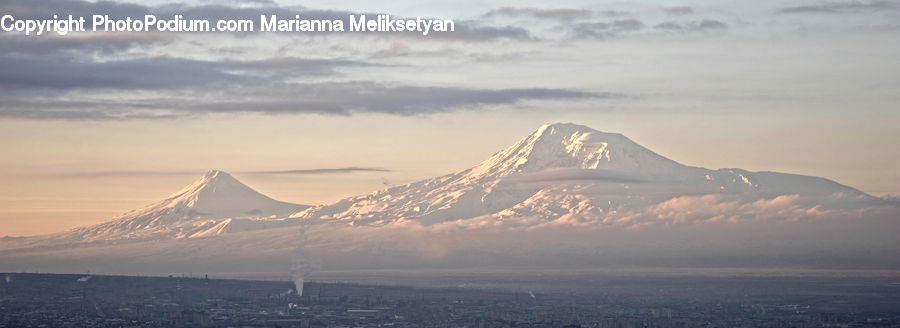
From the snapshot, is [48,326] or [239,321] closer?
[48,326]

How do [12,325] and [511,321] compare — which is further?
[511,321]

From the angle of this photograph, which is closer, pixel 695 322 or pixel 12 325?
pixel 12 325

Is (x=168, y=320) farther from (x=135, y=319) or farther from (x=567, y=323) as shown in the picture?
(x=567, y=323)

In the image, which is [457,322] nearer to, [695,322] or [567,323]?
[567,323]

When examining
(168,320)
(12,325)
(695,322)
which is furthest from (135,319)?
(695,322)

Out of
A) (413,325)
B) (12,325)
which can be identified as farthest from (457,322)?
(12,325)

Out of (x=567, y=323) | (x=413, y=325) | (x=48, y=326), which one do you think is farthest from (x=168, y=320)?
(x=567, y=323)

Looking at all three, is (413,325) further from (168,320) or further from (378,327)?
(168,320)
